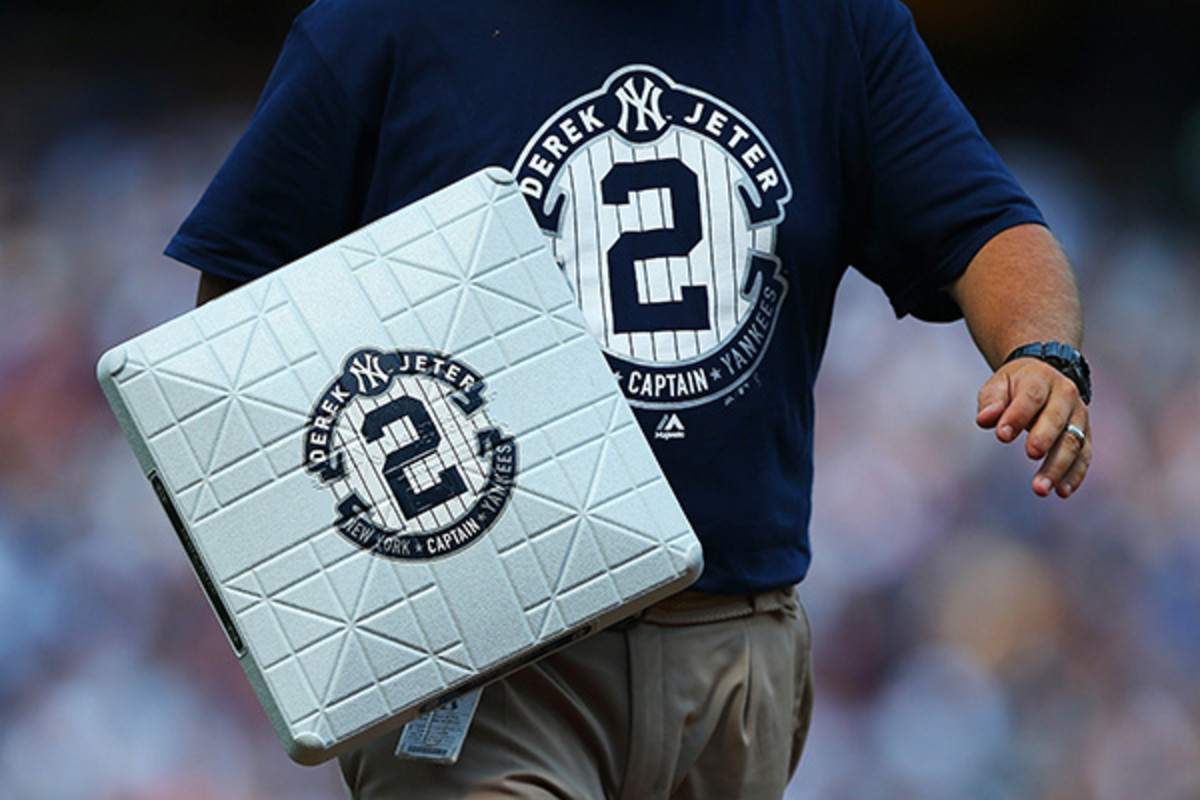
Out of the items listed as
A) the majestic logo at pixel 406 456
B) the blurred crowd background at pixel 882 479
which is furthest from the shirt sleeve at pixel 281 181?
the blurred crowd background at pixel 882 479

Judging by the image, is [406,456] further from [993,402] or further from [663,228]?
[993,402]

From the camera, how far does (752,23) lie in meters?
2.03

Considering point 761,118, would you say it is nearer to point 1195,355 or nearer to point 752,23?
point 752,23

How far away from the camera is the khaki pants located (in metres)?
1.85

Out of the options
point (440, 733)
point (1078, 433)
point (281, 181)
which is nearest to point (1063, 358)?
point (1078, 433)

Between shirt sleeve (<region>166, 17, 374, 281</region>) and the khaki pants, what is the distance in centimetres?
55

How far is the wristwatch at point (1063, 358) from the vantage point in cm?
181

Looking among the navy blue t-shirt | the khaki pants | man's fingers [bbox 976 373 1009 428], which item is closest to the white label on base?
the khaki pants

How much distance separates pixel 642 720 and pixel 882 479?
7.50 feet

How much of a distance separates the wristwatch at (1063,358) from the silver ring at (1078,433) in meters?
0.07

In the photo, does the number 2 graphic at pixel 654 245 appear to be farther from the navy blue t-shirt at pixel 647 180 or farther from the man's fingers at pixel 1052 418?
the man's fingers at pixel 1052 418

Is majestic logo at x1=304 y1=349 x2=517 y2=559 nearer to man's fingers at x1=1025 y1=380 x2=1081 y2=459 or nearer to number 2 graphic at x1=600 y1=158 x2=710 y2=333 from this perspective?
number 2 graphic at x1=600 y1=158 x2=710 y2=333

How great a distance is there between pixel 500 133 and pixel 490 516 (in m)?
0.48

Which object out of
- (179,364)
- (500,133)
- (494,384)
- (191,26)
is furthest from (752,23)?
(191,26)
